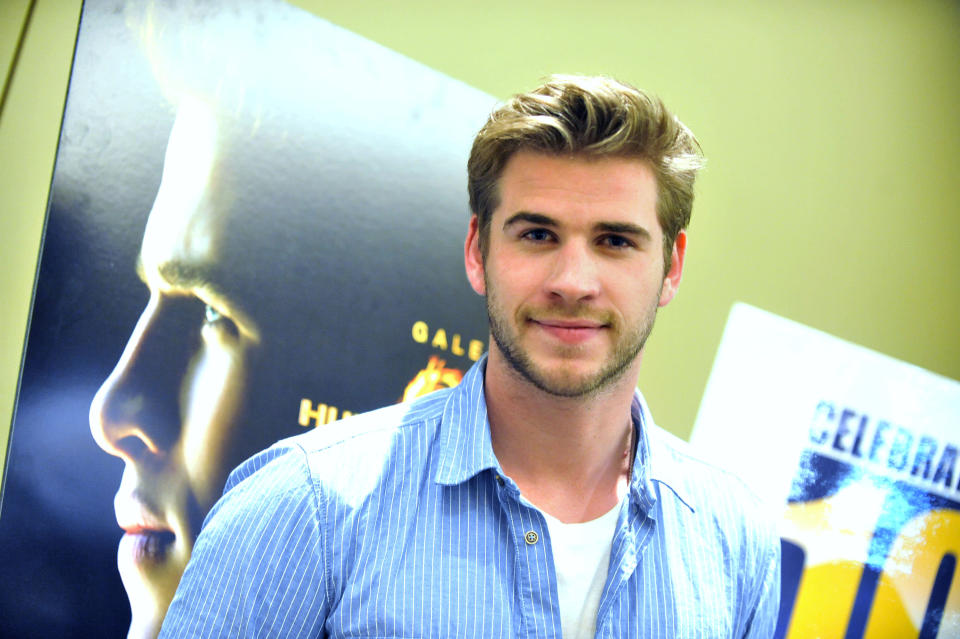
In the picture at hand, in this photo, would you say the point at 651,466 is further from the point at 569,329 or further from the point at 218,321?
the point at 218,321

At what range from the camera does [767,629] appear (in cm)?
124

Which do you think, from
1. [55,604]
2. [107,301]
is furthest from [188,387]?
[55,604]

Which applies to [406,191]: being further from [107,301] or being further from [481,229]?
[107,301]

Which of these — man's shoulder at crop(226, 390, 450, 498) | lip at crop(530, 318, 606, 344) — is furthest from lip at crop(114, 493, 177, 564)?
lip at crop(530, 318, 606, 344)

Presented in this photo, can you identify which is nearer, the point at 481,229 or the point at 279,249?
the point at 481,229

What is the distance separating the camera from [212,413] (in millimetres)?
1323

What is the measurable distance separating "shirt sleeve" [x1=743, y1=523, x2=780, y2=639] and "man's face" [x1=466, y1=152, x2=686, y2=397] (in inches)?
12.3

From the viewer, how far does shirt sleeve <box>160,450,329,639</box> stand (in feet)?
3.13

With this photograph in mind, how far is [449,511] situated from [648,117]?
1.81ft

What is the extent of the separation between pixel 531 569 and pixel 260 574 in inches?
11.6

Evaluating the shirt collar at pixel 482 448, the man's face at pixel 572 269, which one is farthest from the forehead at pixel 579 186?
the shirt collar at pixel 482 448

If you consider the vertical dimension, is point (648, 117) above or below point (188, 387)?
above

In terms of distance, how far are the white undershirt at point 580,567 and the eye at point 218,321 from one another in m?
0.56

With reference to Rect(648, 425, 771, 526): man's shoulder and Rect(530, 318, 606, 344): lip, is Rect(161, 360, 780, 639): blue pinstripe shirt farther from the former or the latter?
Rect(530, 318, 606, 344): lip
